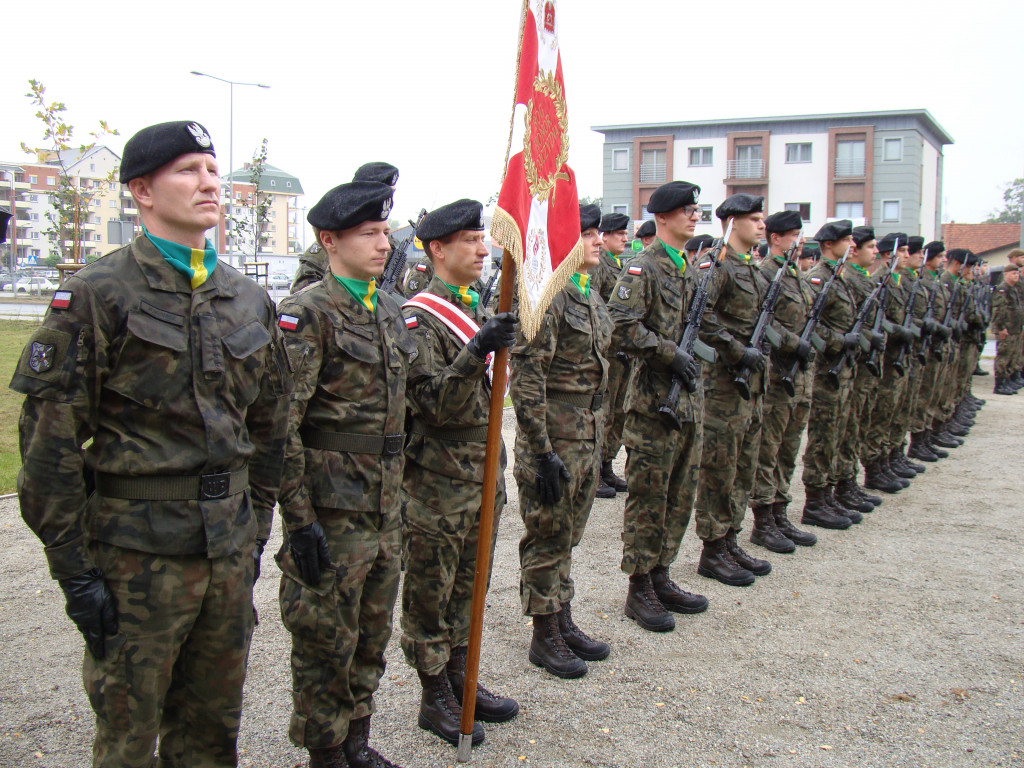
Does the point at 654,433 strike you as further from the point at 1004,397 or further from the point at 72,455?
the point at 1004,397

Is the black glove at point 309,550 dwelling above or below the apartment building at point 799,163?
below

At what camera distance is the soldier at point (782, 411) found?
6371 millimetres

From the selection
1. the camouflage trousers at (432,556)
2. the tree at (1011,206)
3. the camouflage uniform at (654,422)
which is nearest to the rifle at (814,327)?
the camouflage uniform at (654,422)

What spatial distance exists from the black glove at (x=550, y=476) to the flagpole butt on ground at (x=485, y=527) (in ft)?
2.40

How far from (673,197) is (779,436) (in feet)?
8.08

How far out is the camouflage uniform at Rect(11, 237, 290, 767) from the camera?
2.15 metres

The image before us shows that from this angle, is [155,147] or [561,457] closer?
[155,147]

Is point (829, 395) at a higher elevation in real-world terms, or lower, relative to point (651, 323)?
lower

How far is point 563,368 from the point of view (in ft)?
14.2

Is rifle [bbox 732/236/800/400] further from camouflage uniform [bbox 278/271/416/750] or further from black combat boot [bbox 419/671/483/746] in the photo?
camouflage uniform [bbox 278/271/416/750]

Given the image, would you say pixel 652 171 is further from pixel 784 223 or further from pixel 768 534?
pixel 768 534

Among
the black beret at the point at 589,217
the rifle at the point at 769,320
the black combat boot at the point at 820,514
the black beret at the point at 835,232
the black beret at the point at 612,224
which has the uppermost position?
the black beret at the point at 612,224

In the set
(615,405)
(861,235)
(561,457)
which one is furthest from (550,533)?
(861,235)

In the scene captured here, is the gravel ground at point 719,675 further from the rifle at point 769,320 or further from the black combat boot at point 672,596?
→ the rifle at point 769,320
